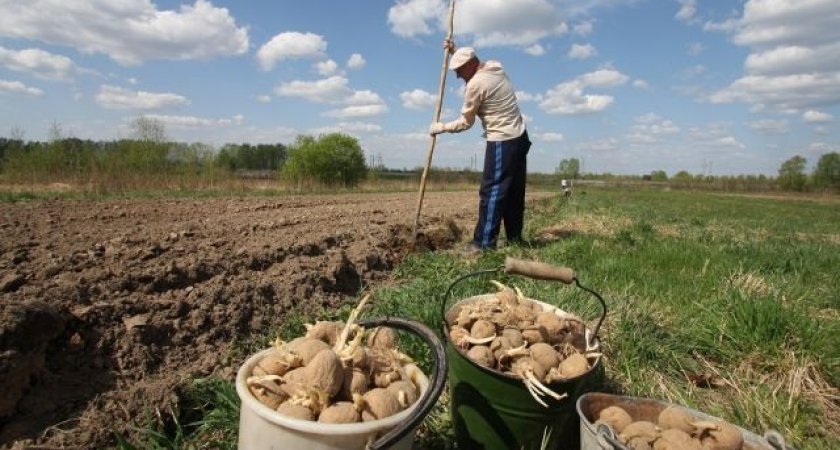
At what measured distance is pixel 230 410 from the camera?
2.27 meters

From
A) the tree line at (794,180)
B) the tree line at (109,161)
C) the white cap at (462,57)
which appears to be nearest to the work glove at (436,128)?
the white cap at (462,57)

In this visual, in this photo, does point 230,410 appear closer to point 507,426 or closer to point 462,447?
point 462,447

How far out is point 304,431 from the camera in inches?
54.5

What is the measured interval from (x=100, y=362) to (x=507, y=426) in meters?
2.03

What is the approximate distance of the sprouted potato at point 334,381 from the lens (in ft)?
4.83

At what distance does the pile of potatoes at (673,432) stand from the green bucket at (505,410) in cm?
22

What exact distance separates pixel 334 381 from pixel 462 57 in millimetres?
4813

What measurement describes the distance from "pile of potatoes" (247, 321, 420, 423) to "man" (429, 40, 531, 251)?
4078 mm

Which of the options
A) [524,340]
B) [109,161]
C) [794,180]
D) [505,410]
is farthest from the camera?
[794,180]

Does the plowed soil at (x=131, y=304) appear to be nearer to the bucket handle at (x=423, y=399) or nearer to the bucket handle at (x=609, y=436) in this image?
the bucket handle at (x=423, y=399)

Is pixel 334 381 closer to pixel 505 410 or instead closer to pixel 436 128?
pixel 505 410

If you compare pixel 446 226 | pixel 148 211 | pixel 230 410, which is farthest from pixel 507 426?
pixel 148 211

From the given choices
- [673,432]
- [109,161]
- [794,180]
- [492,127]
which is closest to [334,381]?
[673,432]

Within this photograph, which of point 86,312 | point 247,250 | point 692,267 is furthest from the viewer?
point 692,267
